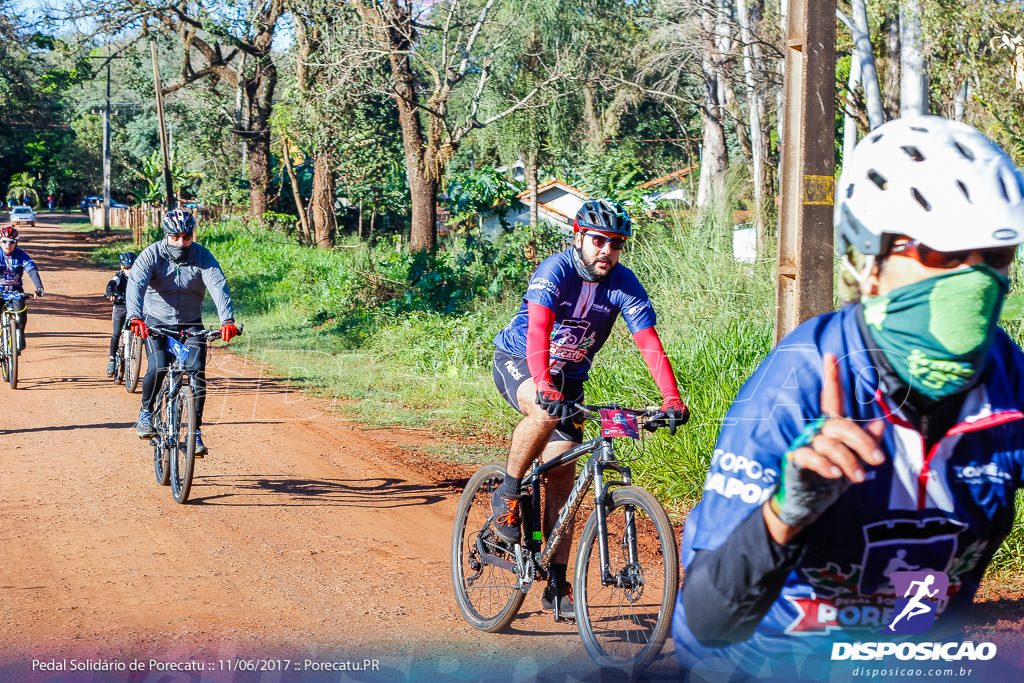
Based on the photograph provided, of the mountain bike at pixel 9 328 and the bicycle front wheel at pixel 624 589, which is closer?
the bicycle front wheel at pixel 624 589

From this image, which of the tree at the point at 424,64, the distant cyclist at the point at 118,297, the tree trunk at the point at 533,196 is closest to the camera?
the distant cyclist at the point at 118,297

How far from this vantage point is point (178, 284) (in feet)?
25.6

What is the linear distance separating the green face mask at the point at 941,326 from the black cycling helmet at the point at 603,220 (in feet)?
9.68

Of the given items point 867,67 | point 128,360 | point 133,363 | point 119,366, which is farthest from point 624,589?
point 867,67

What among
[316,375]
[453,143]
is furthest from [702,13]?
[316,375]

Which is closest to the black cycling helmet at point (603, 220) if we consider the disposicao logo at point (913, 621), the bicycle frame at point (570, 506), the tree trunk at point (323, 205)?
the bicycle frame at point (570, 506)

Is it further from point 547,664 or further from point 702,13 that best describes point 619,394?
point 702,13

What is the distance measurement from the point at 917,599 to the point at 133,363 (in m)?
11.3

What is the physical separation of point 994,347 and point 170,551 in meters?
5.36

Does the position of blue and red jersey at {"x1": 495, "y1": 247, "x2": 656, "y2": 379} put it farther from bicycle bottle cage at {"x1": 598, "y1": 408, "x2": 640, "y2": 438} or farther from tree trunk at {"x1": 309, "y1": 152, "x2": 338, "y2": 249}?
tree trunk at {"x1": 309, "y1": 152, "x2": 338, "y2": 249}

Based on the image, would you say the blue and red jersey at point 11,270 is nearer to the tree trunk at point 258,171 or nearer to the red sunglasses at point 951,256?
the red sunglasses at point 951,256

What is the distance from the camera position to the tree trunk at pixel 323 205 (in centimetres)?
2631

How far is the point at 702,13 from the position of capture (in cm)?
1580

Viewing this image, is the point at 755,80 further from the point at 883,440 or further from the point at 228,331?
the point at 883,440
